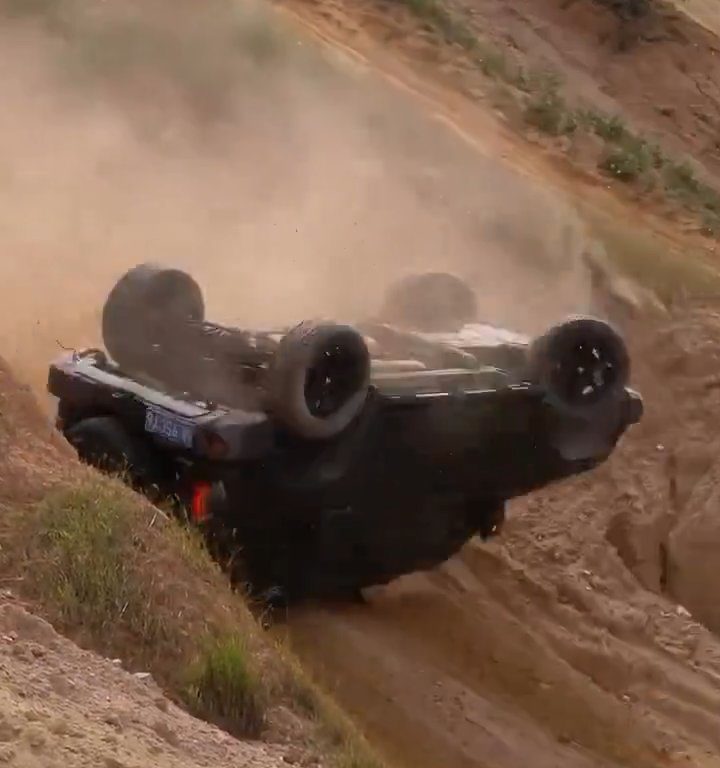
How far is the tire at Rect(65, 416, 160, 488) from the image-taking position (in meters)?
6.95

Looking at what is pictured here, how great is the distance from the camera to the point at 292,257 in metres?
13.0

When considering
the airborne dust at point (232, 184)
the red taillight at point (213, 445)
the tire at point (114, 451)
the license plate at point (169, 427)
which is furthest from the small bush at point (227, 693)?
the airborne dust at point (232, 184)

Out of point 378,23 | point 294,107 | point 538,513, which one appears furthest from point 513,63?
point 538,513

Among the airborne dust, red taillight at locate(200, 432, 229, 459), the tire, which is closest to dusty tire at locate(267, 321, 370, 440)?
red taillight at locate(200, 432, 229, 459)

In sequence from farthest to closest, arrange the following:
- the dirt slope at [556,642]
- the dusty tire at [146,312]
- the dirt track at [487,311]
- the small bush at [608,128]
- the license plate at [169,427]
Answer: the small bush at [608,128]
the dusty tire at [146,312]
the dirt track at [487,311]
the dirt slope at [556,642]
the license plate at [169,427]

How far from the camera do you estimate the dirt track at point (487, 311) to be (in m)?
7.46

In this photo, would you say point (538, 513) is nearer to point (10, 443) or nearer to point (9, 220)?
point (10, 443)

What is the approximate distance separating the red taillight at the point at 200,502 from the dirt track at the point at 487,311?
3.14 ft

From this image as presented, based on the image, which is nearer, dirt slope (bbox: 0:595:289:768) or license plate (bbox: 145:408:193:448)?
dirt slope (bbox: 0:595:289:768)

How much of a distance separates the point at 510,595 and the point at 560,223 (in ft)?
20.0

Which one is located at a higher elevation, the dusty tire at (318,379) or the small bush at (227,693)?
the dusty tire at (318,379)

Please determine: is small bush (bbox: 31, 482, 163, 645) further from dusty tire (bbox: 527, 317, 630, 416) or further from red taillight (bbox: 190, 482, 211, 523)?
dusty tire (bbox: 527, 317, 630, 416)

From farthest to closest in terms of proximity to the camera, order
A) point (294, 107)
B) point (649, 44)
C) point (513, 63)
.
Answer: point (649, 44) → point (513, 63) → point (294, 107)

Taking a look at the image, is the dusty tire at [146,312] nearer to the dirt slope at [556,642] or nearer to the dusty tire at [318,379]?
the dusty tire at [318,379]
